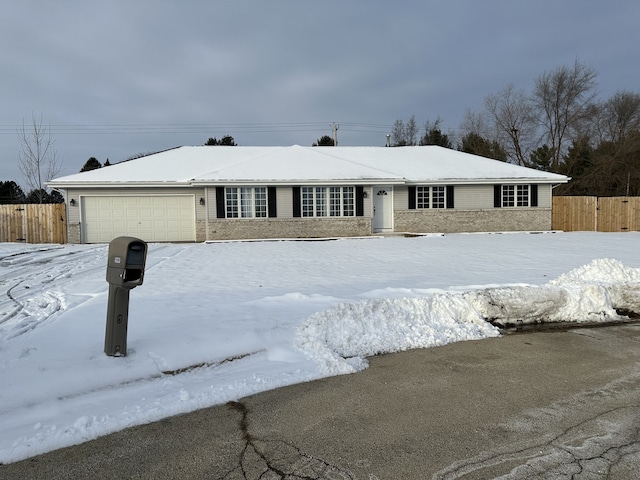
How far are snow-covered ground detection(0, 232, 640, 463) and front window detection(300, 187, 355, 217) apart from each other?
904 cm

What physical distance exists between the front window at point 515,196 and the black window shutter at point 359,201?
24.4 ft

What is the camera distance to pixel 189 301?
7.20 m

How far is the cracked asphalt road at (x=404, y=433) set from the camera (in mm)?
2861

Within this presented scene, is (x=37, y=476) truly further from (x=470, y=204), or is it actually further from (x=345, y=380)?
(x=470, y=204)

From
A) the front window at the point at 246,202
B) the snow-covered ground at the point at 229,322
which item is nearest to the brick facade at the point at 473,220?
the front window at the point at 246,202

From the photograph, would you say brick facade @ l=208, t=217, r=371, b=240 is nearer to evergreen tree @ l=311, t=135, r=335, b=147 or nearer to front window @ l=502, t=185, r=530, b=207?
front window @ l=502, t=185, r=530, b=207

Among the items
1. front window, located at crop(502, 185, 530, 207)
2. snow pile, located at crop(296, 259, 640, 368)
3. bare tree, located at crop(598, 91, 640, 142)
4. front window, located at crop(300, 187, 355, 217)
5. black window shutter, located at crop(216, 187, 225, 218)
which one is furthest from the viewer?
bare tree, located at crop(598, 91, 640, 142)

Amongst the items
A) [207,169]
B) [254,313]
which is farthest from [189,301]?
[207,169]

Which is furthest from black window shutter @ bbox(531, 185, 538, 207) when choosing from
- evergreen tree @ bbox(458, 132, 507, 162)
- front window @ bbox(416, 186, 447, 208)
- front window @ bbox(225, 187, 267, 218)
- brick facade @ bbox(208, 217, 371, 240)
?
evergreen tree @ bbox(458, 132, 507, 162)

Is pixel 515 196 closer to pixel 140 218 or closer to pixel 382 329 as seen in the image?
pixel 140 218

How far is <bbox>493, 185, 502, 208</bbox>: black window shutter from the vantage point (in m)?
22.9

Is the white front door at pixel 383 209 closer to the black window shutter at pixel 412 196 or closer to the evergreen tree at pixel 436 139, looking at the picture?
the black window shutter at pixel 412 196

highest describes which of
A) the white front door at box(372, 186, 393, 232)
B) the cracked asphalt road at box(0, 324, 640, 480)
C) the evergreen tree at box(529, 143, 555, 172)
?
the evergreen tree at box(529, 143, 555, 172)

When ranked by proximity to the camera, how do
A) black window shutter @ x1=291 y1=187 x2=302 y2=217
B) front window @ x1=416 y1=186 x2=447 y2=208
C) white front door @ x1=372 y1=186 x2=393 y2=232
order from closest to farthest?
black window shutter @ x1=291 y1=187 x2=302 y2=217, white front door @ x1=372 y1=186 x2=393 y2=232, front window @ x1=416 y1=186 x2=447 y2=208
